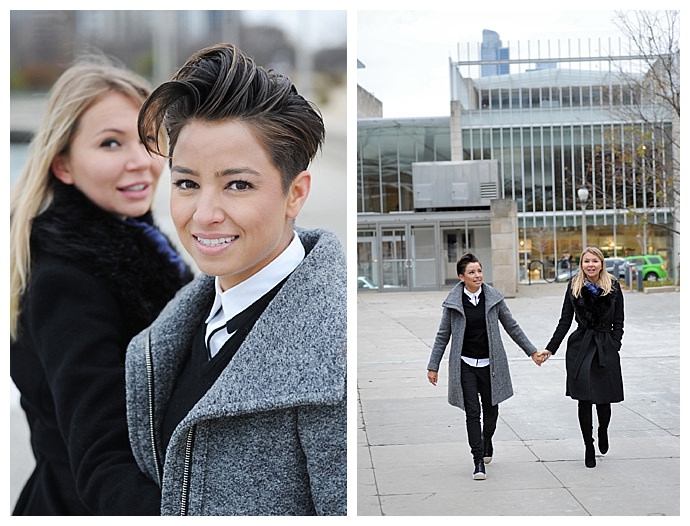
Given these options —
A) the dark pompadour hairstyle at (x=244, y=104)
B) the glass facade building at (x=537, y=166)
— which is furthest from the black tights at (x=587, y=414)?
the glass facade building at (x=537, y=166)

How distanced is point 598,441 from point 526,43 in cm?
675

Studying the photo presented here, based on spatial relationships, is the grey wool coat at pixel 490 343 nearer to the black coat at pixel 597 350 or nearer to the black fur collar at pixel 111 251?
the black coat at pixel 597 350

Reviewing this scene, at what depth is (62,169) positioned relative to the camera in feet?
15.2

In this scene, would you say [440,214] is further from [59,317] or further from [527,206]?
[59,317]

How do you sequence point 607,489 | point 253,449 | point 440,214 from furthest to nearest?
point 440,214, point 607,489, point 253,449

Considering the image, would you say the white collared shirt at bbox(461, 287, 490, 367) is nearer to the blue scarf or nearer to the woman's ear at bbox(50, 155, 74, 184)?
the blue scarf

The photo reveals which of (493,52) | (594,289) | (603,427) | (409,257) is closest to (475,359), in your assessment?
(594,289)

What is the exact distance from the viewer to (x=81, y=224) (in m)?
4.68

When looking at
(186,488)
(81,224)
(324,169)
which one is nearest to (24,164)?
(81,224)

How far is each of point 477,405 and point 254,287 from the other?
178 centimetres

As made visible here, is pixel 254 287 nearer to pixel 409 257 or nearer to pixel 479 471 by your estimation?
Answer: pixel 479 471

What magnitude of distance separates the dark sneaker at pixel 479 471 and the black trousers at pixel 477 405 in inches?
1.0

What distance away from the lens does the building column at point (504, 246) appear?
17.7m

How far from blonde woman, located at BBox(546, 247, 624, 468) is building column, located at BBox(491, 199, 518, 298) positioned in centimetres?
1204
